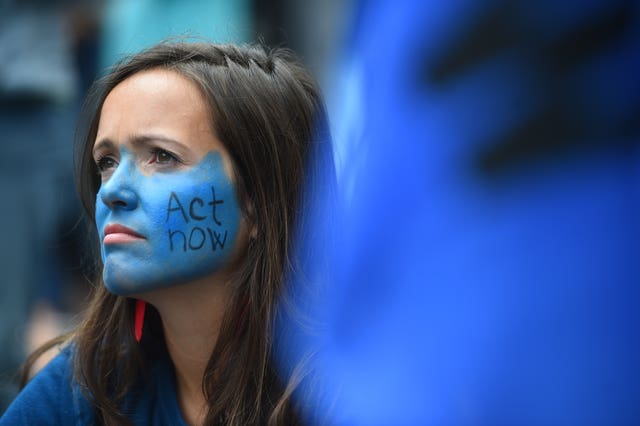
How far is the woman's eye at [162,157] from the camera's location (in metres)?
2.05

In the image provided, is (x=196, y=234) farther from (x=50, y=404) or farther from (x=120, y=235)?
(x=50, y=404)

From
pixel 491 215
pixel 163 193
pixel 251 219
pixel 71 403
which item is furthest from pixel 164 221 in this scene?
pixel 491 215

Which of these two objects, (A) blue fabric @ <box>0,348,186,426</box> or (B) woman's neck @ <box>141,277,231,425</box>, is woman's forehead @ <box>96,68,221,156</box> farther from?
(A) blue fabric @ <box>0,348,186,426</box>

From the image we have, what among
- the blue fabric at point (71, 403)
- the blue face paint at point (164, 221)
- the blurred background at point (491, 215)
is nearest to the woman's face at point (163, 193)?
the blue face paint at point (164, 221)

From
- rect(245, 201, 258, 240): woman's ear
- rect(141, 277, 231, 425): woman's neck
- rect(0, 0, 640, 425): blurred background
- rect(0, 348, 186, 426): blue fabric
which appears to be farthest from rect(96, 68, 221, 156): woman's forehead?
rect(0, 0, 640, 425): blurred background

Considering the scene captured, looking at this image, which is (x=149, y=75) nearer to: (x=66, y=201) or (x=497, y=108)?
(x=497, y=108)

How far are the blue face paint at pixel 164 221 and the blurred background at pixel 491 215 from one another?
30.3 inches

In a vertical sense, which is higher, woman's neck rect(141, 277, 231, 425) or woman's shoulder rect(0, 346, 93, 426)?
woman's neck rect(141, 277, 231, 425)

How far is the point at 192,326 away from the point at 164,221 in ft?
0.96

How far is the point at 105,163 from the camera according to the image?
7.11 feet

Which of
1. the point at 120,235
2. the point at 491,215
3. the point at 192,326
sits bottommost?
the point at 192,326

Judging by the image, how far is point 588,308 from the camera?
1.04 meters

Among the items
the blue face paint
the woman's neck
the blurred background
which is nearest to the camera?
the blurred background

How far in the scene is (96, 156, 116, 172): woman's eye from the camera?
7.04 feet
